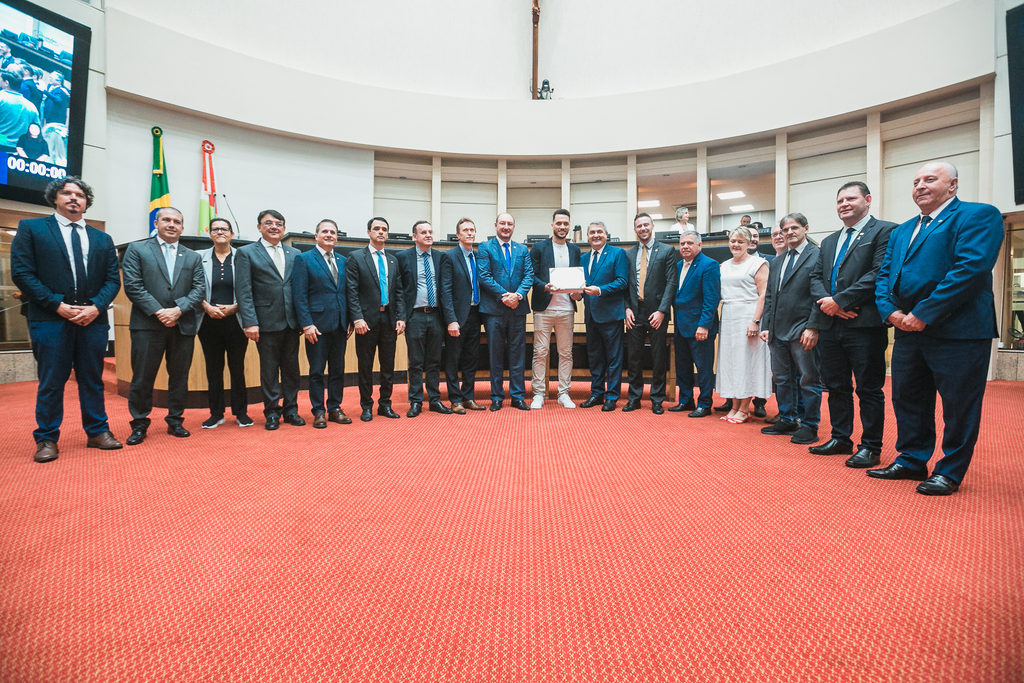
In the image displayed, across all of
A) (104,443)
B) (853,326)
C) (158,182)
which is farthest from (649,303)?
(158,182)

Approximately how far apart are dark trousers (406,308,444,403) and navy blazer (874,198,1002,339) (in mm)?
2847

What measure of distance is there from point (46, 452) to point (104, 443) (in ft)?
0.84

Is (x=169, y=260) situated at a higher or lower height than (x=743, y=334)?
higher

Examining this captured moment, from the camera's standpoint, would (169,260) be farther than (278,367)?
No

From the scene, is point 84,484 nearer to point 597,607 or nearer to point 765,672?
point 597,607

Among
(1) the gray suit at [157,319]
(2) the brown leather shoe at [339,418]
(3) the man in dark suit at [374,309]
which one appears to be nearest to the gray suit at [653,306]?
(3) the man in dark suit at [374,309]

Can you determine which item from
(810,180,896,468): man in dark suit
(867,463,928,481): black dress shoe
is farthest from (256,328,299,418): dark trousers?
(867,463,928,481): black dress shoe

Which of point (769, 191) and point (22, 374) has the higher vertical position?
point (769, 191)

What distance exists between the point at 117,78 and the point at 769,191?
1047 centimetres

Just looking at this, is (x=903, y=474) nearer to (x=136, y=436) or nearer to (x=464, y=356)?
(x=464, y=356)

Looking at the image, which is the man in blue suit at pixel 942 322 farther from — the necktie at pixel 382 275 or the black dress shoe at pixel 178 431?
the black dress shoe at pixel 178 431

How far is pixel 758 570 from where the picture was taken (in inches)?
55.9

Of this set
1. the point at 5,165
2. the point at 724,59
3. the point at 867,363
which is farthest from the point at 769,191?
the point at 5,165

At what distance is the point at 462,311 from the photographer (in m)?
3.93
